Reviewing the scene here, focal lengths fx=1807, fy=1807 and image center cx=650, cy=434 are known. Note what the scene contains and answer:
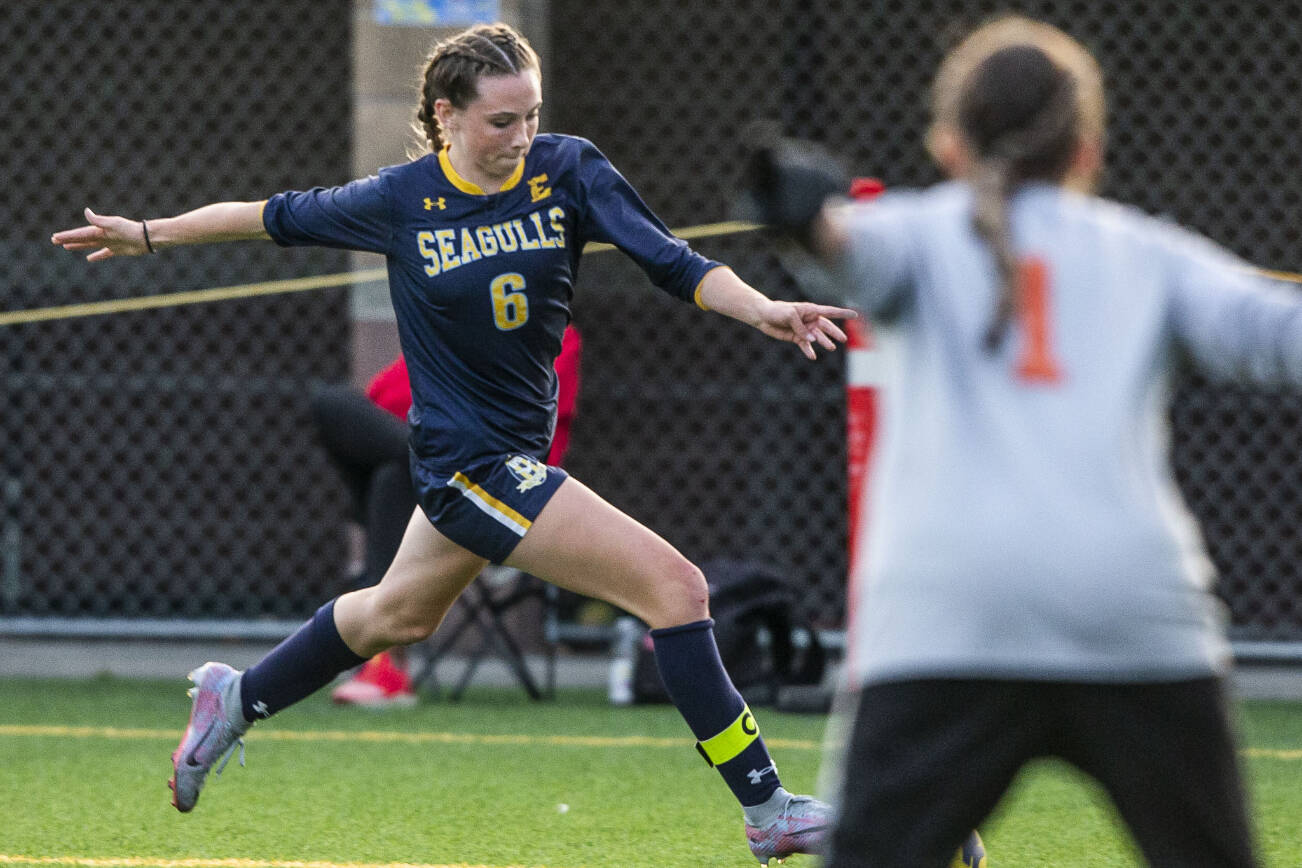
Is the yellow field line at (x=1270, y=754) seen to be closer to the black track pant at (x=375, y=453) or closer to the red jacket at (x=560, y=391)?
the red jacket at (x=560, y=391)

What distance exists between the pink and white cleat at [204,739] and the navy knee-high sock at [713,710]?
1048mm

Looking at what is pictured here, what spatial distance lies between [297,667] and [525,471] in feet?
2.44

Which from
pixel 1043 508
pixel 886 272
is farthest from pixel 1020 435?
pixel 886 272

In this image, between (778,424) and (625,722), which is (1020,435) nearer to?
→ (625,722)

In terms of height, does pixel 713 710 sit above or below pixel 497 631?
above

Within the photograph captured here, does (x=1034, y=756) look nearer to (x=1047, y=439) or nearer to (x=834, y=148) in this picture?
(x=1047, y=439)

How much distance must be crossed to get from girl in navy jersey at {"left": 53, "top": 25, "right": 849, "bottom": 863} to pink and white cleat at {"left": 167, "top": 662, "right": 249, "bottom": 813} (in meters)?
0.39

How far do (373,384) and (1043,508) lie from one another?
14.4 feet

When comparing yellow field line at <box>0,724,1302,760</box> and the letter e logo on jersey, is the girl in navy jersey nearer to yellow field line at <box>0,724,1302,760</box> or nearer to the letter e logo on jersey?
the letter e logo on jersey

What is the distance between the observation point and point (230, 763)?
17.0ft

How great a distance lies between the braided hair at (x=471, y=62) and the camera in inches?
149

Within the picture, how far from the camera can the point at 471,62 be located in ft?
12.5

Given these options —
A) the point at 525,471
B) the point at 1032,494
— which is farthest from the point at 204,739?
the point at 1032,494

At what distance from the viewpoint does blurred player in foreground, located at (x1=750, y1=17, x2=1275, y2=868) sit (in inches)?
81.7
